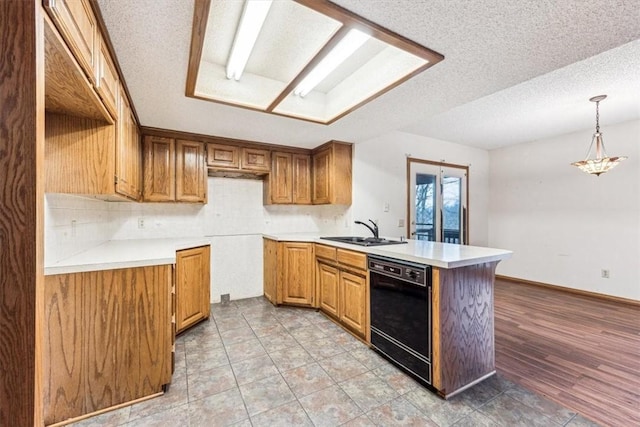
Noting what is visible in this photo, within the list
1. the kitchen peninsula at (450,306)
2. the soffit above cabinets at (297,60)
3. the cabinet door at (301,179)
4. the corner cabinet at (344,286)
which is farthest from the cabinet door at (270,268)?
the soffit above cabinets at (297,60)

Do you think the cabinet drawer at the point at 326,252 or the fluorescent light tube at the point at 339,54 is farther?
the cabinet drawer at the point at 326,252

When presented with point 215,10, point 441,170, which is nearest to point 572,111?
point 441,170

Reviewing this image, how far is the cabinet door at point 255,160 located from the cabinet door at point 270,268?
961mm

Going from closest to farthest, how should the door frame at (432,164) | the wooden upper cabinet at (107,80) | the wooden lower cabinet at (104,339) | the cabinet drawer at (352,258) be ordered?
the wooden upper cabinet at (107,80)
the wooden lower cabinet at (104,339)
the cabinet drawer at (352,258)
the door frame at (432,164)

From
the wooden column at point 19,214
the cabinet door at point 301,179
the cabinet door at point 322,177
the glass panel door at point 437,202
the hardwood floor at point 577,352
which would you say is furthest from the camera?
the glass panel door at point 437,202

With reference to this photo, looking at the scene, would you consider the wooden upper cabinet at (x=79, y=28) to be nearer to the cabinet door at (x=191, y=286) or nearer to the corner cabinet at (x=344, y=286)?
the cabinet door at (x=191, y=286)

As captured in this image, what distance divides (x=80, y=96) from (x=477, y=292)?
105 inches

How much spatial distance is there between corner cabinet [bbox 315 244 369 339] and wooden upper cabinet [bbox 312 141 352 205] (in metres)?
0.73

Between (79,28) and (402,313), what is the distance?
2.35 m

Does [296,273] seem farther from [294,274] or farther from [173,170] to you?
[173,170]

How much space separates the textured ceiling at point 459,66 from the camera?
49.3 inches

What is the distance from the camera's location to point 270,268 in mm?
3625

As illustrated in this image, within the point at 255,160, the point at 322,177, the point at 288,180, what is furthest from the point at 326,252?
the point at 255,160

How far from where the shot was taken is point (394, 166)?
3967mm
